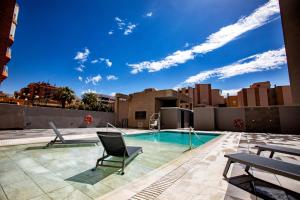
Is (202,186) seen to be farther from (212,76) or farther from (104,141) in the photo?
(212,76)

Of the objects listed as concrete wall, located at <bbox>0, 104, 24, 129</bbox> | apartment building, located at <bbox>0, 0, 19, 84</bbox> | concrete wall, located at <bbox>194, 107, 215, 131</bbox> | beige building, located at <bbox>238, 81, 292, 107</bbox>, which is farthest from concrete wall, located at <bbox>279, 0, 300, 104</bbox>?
beige building, located at <bbox>238, 81, 292, 107</bbox>

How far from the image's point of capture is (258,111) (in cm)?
1554

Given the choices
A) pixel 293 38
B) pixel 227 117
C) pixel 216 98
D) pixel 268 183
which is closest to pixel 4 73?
pixel 268 183

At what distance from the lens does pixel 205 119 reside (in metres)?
17.7

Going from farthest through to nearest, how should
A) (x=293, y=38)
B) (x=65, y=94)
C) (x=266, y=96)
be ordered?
(x=266, y=96), (x=65, y=94), (x=293, y=38)

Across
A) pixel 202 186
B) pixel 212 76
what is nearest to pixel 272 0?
pixel 202 186

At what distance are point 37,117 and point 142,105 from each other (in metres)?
13.2

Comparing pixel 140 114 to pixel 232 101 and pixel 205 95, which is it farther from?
pixel 232 101

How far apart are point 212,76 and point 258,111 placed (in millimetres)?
28852

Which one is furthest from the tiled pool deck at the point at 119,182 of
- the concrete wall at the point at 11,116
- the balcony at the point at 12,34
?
the balcony at the point at 12,34

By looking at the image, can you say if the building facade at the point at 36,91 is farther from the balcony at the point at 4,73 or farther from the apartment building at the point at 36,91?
the balcony at the point at 4,73

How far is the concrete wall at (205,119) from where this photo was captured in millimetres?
17297

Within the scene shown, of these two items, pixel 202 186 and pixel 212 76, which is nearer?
pixel 202 186

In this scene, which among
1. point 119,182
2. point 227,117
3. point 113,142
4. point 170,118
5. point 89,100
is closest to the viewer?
point 119,182
